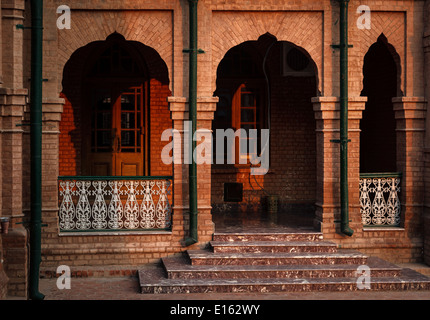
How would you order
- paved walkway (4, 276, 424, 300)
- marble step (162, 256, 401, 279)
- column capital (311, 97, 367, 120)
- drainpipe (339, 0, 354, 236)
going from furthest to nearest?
1. column capital (311, 97, 367, 120)
2. drainpipe (339, 0, 354, 236)
3. marble step (162, 256, 401, 279)
4. paved walkway (4, 276, 424, 300)

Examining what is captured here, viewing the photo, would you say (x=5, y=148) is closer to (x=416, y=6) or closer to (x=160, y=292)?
(x=160, y=292)

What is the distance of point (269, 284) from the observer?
11484 mm

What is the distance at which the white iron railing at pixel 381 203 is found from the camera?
13.5 meters

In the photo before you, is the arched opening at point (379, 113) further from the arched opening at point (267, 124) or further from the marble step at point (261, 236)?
the marble step at point (261, 236)

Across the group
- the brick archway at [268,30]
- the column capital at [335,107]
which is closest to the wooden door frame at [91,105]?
the brick archway at [268,30]

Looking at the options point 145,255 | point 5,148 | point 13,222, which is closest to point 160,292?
point 145,255

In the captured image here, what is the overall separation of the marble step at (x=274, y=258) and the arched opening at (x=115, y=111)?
4535 mm

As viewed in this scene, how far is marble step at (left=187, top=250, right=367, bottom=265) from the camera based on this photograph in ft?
40.3

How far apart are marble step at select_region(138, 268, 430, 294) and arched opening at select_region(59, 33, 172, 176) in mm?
5132

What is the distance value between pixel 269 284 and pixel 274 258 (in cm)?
90

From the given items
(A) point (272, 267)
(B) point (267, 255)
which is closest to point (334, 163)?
(B) point (267, 255)

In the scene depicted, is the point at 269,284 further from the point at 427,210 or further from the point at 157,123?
the point at 157,123

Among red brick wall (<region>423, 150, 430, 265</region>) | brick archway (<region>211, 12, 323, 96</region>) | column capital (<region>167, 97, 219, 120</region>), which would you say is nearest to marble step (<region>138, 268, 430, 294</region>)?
red brick wall (<region>423, 150, 430, 265</region>)

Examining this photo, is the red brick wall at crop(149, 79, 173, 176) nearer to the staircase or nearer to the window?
the window
